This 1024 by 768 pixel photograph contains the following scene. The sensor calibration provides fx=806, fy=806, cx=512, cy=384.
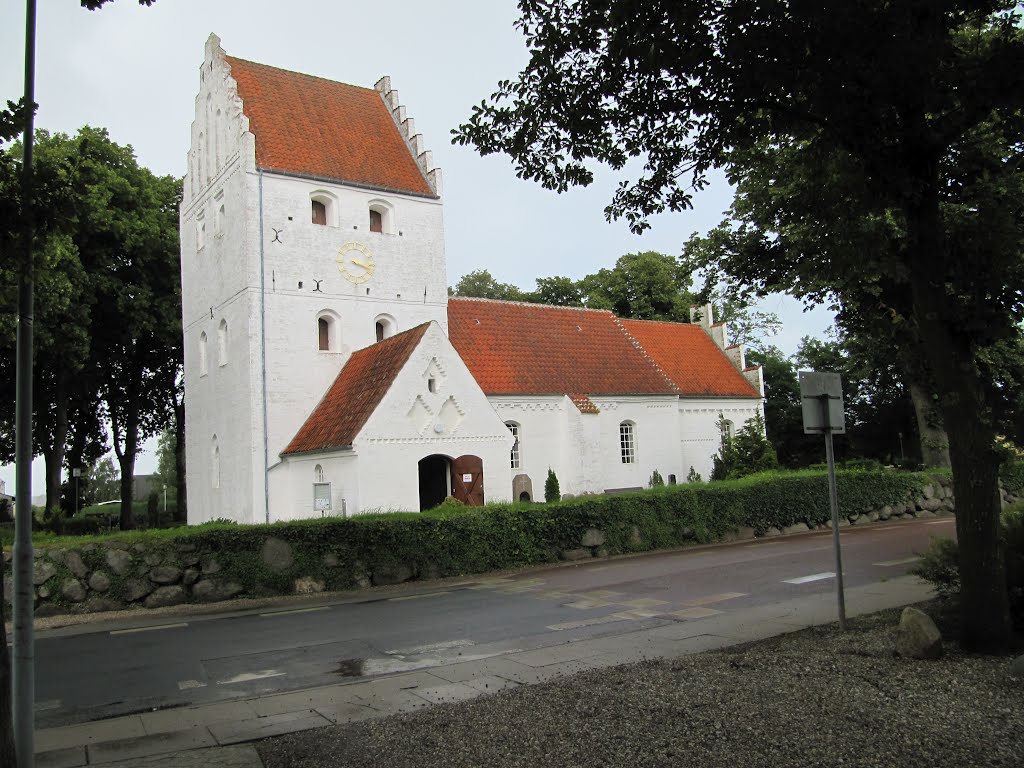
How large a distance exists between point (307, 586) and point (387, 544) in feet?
5.63

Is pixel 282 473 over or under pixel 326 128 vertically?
under

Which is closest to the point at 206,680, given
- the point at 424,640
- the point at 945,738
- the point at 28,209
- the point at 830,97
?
the point at 424,640

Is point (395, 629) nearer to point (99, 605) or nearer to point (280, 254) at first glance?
Answer: point (99, 605)

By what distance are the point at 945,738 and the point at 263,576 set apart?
39.6 ft

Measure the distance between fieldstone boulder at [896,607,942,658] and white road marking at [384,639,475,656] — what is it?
488 centimetres

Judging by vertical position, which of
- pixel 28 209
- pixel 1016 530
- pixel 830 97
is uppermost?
pixel 830 97

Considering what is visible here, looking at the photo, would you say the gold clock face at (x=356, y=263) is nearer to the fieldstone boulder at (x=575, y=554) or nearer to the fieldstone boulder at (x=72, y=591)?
the fieldstone boulder at (x=575, y=554)

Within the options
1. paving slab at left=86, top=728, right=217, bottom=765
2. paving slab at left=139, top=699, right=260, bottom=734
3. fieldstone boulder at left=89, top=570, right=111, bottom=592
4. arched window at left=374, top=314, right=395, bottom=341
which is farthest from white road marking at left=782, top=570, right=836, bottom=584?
arched window at left=374, top=314, right=395, bottom=341

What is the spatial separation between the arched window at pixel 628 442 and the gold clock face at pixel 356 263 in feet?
40.0

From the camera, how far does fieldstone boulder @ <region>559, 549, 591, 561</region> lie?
59.7 ft

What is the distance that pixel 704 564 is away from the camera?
54.6ft

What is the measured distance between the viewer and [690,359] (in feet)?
125

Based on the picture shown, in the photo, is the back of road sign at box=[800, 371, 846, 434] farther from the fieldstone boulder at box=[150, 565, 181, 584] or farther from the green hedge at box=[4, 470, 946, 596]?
the fieldstone boulder at box=[150, 565, 181, 584]

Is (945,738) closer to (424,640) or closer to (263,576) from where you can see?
(424,640)
